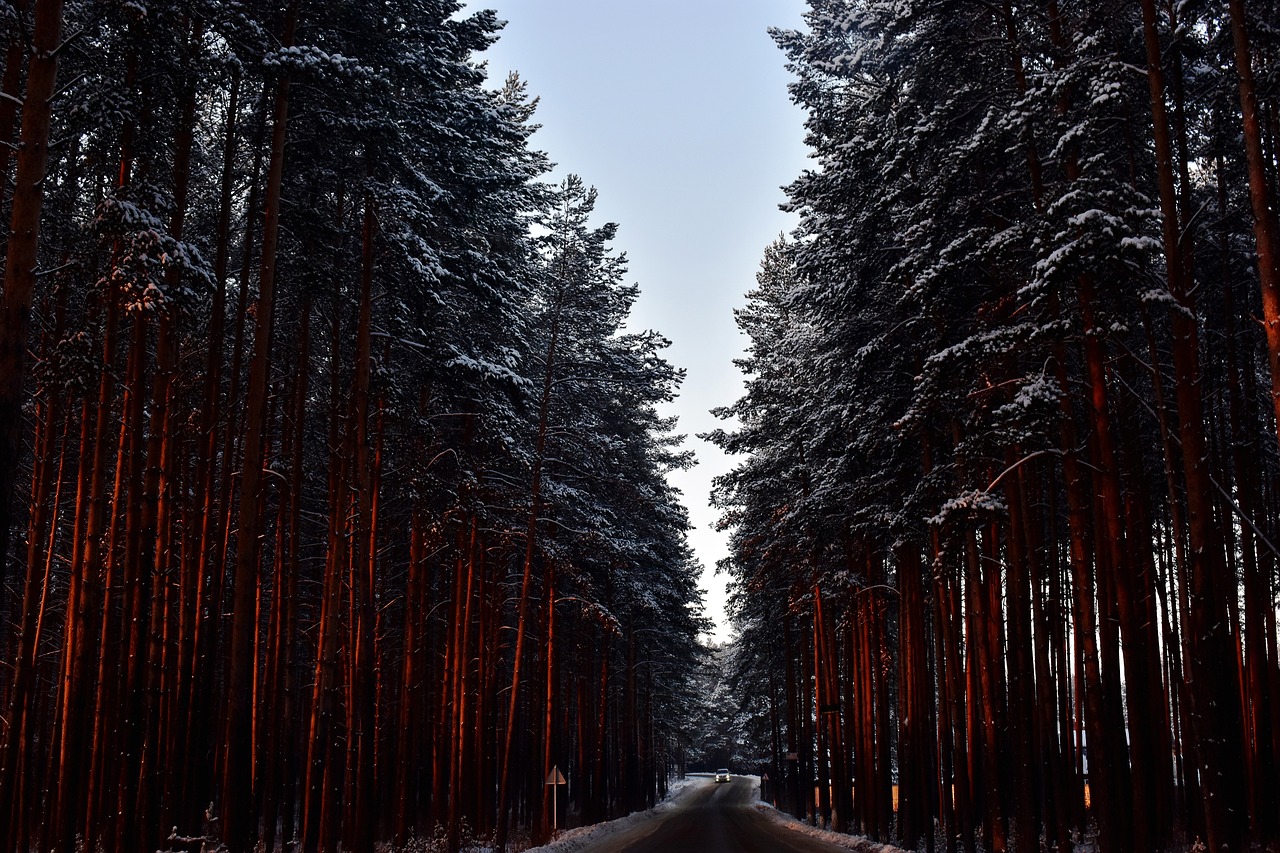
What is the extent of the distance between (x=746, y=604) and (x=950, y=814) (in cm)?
2633

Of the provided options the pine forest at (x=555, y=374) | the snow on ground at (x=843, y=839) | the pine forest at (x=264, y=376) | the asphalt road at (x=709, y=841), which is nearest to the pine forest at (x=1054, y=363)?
the pine forest at (x=555, y=374)

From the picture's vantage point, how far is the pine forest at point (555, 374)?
447 inches

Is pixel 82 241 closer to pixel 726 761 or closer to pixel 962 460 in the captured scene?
pixel 962 460

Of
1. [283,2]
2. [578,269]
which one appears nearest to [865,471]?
[578,269]

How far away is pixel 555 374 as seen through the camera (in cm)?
2645

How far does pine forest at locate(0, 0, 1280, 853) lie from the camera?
11344mm

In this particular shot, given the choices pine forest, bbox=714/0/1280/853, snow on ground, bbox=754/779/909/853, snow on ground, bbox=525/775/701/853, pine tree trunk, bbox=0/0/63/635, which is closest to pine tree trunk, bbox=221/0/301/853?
A: pine tree trunk, bbox=0/0/63/635

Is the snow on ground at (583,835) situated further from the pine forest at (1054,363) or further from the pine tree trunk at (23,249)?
the pine tree trunk at (23,249)

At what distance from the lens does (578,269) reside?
25625 millimetres

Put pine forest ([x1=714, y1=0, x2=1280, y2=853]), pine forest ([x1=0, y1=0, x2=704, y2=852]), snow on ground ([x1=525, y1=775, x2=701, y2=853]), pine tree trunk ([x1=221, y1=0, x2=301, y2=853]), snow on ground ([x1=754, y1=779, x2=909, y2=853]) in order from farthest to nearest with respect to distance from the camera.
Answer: snow on ground ([x1=525, y1=775, x2=701, y2=853]), snow on ground ([x1=754, y1=779, x2=909, y2=853]), pine tree trunk ([x1=221, y1=0, x2=301, y2=853]), pine forest ([x1=0, y1=0, x2=704, y2=852]), pine forest ([x1=714, y1=0, x2=1280, y2=853])

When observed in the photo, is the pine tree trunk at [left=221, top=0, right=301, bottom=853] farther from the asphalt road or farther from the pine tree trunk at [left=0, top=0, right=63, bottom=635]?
the asphalt road

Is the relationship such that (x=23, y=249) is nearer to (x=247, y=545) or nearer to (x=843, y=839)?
(x=247, y=545)

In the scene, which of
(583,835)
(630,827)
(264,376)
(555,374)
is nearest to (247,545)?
(264,376)

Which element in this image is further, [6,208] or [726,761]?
[726,761]
